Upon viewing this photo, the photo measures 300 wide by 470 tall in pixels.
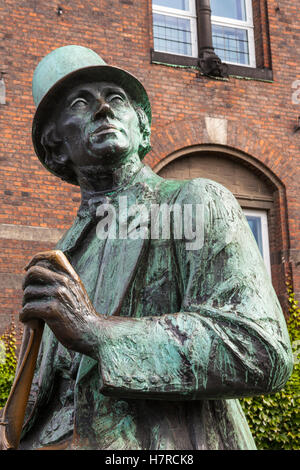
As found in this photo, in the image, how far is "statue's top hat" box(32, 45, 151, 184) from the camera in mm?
2447

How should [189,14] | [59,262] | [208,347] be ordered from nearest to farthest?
[208,347], [59,262], [189,14]

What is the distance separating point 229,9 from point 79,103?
37.5 feet

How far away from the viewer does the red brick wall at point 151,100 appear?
34.9ft

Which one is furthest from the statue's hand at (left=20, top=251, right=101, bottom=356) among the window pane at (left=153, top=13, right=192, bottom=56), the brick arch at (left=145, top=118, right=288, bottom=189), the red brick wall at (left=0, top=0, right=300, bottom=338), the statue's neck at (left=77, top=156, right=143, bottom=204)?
the window pane at (left=153, top=13, right=192, bottom=56)

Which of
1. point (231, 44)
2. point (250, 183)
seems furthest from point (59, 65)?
point (231, 44)

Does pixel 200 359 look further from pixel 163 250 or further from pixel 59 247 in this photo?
pixel 59 247

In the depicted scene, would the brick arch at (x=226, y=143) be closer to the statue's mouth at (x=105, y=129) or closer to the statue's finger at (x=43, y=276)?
the statue's mouth at (x=105, y=129)

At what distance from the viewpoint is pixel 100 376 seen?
1951 mm

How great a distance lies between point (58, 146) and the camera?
8.48 ft

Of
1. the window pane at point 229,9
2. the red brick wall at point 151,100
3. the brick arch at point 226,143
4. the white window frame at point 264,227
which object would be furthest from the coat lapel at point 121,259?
the window pane at point 229,9

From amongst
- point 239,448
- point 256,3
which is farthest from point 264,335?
point 256,3

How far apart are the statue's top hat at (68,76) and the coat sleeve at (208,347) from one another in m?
0.76

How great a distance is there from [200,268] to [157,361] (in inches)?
11.6

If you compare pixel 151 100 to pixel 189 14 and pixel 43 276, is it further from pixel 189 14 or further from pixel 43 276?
pixel 43 276
